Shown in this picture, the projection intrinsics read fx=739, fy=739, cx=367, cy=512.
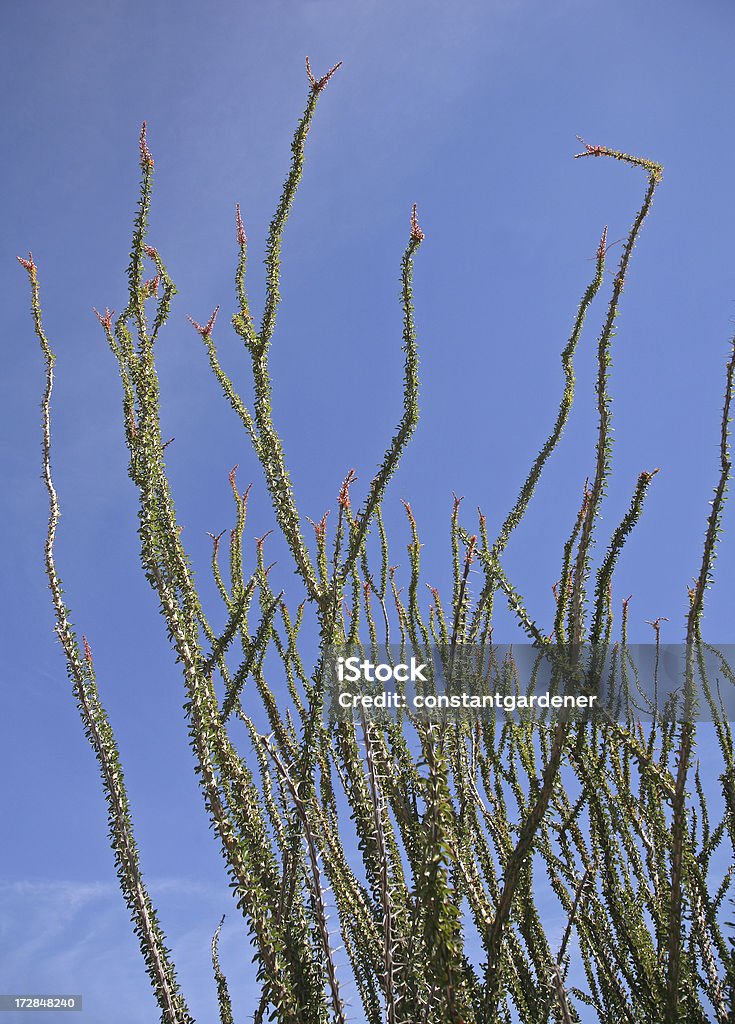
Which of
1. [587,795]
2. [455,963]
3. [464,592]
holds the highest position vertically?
[464,592]

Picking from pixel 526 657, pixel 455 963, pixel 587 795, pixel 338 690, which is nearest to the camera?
pixel 455 963

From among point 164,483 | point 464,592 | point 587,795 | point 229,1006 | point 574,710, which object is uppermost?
point 164,483

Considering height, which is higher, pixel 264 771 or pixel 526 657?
pixel 526 657

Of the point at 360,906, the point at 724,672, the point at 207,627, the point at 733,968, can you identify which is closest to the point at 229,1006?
the point at 360,906

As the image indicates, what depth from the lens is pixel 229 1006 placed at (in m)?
2.93

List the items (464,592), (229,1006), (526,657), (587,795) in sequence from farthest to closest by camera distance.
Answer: (526,657)
(229,1006)
(587,795)
(464,592)

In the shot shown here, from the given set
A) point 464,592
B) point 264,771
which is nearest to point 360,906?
point 264,771

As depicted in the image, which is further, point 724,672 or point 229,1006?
point 724,672

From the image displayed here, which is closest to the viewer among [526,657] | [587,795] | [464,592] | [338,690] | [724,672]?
[464,592]

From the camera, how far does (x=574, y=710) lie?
2324 millimetres

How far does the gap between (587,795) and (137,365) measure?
2178 millimetres

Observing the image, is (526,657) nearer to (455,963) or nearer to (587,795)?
(587,795)

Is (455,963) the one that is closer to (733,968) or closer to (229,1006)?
(733,968)

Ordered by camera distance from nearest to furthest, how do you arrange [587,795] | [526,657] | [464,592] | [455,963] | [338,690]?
[455,963], [464,592], [338,690], [587,795], [526,657]
